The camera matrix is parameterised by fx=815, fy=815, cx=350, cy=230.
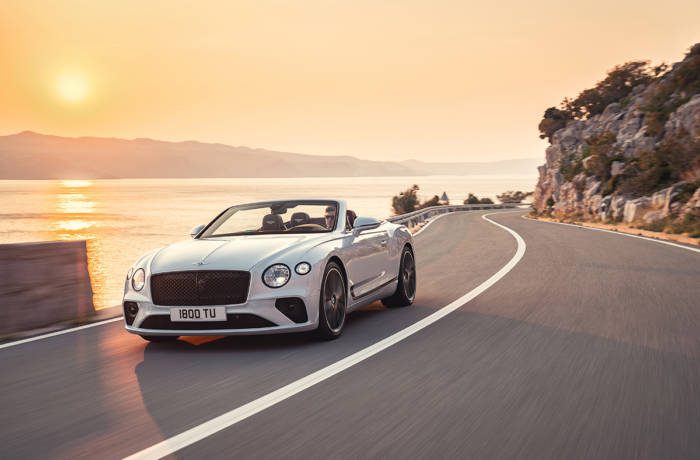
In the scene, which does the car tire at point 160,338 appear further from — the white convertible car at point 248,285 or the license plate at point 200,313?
the license plate at point 200,313

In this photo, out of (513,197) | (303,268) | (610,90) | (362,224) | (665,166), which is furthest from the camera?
(513,197)

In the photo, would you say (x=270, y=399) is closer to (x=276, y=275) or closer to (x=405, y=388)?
(x=405, y=388)

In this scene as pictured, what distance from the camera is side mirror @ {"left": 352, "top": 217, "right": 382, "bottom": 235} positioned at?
8875 mm

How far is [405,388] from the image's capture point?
5.80m

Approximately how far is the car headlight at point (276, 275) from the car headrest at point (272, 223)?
1498 millimetres

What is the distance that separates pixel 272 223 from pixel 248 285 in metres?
1.79

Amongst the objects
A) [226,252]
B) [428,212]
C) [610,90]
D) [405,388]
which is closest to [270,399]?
[405,388]

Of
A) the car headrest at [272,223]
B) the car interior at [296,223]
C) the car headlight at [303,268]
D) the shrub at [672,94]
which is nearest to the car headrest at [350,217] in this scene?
the car interior at [296,223]

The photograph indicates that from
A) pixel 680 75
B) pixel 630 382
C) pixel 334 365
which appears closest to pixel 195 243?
pixel 334 365

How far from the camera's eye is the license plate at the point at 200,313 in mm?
7180

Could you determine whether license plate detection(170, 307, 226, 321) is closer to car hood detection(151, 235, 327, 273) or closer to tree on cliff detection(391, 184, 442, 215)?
car hood detection(151, 235, 327, 273)

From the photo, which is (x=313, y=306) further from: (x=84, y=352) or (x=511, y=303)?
(x=511, y=303)

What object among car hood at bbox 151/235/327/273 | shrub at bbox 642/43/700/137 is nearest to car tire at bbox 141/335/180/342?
car hood at bbox 151/235/327/273

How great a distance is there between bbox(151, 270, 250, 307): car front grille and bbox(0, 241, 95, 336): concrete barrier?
2.30m
